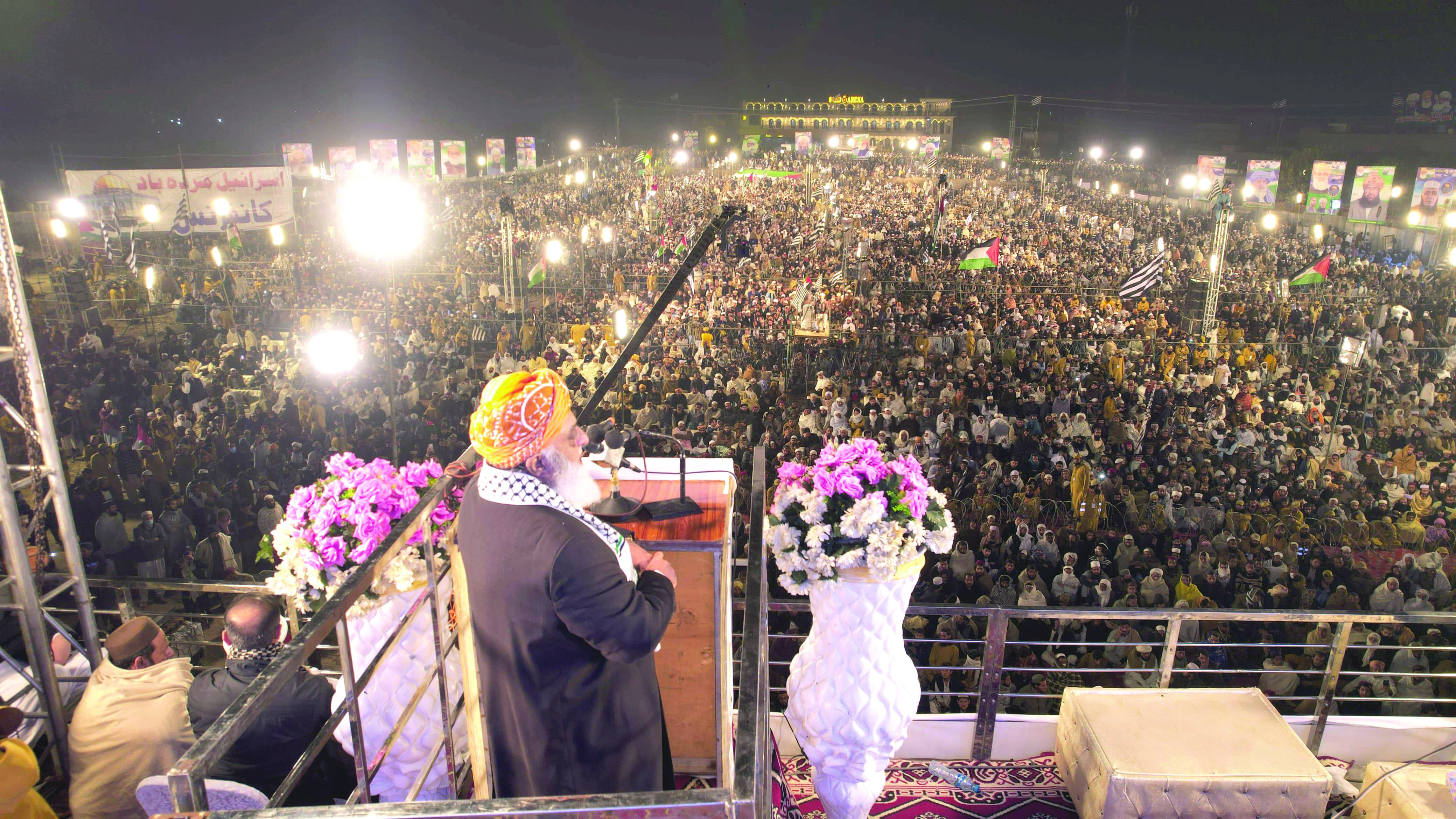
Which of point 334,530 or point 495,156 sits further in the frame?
point 495,156

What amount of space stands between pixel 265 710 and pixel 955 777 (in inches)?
111

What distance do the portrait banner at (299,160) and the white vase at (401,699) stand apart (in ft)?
137

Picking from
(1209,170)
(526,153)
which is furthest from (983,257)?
(526,153)

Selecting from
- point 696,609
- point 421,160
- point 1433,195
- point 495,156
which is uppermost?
point 495,156

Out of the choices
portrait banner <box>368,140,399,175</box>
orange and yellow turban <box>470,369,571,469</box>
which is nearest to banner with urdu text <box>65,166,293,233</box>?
portrait banner <box>368,140,399,175</box>

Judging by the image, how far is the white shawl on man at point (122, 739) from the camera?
3.15 m

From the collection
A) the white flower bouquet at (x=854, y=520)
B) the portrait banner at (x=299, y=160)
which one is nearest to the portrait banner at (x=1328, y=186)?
the white flower bouquet at (x=854, y=520)

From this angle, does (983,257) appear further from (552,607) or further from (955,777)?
(552,607)

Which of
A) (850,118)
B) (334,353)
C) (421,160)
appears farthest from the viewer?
(850,118)

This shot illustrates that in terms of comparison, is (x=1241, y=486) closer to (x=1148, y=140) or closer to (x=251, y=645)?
(x=251, y=645)

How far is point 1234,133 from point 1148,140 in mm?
6740

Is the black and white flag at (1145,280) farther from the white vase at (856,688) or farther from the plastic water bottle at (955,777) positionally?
the white vase at (856,688)

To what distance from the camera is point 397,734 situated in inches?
88.0

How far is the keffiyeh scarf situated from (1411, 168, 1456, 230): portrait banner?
34.1 meters
